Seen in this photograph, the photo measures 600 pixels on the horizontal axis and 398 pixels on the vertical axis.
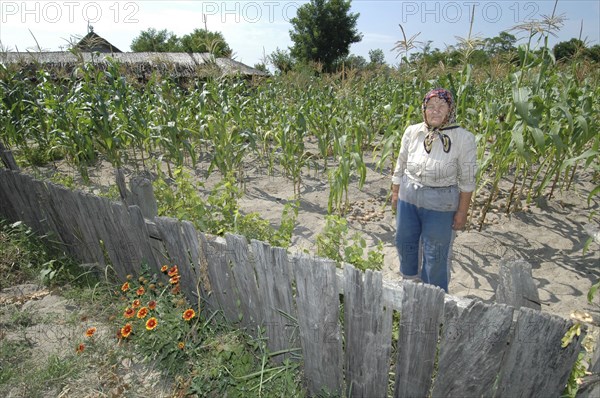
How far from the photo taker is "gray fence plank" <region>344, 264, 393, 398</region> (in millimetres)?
1843

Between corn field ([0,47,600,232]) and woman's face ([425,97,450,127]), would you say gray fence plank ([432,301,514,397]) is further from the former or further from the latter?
corn field ([0,47,600,232])

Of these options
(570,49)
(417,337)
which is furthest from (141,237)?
(570,49)

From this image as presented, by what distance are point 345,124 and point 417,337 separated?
172 inches

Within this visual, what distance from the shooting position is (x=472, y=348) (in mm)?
1653

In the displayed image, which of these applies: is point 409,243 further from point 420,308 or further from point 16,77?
point 16,77

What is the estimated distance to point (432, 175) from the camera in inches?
105

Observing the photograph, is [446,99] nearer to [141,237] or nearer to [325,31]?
[141,237]

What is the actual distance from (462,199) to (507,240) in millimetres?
1987

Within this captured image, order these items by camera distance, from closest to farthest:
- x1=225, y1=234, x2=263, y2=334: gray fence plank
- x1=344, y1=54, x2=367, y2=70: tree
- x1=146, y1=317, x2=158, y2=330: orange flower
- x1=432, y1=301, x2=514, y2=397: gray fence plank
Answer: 1. x1=432, y1=301, x2=514, y2=397: gray fence plank
2. x1=225, y1=234, x2=263, y2=334: gray fence plank
3. x1=146, y1=317, x2=158, y2=330: orange flower
4. x1=344, y1=54, x2=367, y2=70: tree

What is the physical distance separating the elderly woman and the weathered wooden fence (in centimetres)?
81

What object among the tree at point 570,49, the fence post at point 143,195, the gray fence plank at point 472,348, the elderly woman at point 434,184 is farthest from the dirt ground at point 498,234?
the tree at point 570,49

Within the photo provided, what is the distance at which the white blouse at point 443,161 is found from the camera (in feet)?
8.40

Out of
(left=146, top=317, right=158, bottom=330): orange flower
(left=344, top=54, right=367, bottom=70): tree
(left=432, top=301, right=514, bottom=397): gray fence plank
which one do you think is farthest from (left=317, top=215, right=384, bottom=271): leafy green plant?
(left=344, top=54, right=367, bottom=70): tree

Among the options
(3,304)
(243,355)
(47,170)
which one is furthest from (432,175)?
(47,170)
